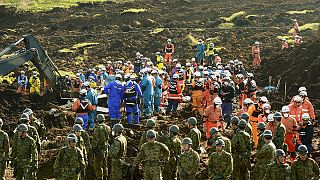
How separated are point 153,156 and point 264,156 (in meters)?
2.62

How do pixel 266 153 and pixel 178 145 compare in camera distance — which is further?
pixel 178 145

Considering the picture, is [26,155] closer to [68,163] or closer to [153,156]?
[68,163]

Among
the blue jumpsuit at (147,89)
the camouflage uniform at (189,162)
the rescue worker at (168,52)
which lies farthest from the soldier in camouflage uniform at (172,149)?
the rescue worker at (168,52)

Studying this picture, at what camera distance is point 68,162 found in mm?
12836

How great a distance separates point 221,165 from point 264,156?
1.27 m

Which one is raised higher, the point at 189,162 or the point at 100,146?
the point at 189,162

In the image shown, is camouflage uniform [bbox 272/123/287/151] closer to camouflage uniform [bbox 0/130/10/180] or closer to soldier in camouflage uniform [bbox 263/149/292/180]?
soldier in camouflage uniform [bbox 263/149/292/180]

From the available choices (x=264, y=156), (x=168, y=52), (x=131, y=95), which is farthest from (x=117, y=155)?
(x=168, y=52)

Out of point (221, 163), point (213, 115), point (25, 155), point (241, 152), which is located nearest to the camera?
point (221, 163)

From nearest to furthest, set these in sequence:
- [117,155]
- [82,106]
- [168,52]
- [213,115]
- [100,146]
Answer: [117,155], [100,146], [213,115], [82,106], [168,52]

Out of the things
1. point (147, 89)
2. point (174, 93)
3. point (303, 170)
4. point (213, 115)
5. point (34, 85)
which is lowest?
point (34, 85)

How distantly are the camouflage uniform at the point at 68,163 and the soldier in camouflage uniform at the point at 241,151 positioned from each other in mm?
3855

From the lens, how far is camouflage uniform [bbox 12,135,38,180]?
13.7m

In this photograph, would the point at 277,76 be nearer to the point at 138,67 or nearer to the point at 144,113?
the point at 138,67
